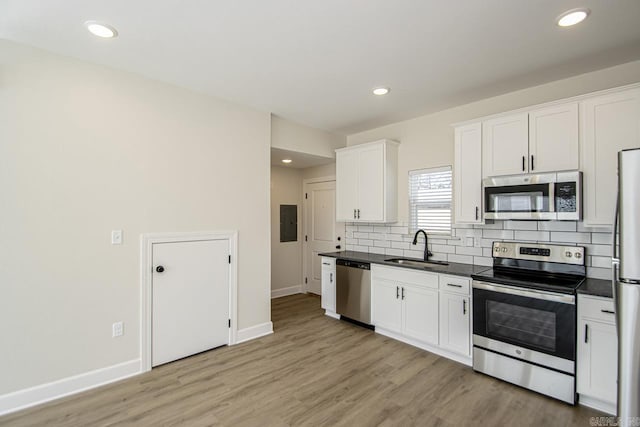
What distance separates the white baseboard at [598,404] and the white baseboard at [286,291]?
430 cm

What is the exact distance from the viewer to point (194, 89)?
3.21 m

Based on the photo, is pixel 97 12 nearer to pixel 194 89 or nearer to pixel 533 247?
pixel 194 89

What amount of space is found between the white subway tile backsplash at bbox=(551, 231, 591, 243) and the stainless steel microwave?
14.1 inches

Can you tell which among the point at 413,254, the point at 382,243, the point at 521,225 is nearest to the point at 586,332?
the point at 521,225

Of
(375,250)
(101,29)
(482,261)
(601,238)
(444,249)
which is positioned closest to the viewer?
(101,29)

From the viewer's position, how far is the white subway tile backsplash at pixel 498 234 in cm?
328

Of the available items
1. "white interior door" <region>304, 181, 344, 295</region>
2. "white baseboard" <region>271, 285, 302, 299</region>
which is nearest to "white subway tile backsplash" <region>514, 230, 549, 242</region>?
"white interior door" <region>304, 181, 344, 295</region>

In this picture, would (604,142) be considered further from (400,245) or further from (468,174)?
(400,245)

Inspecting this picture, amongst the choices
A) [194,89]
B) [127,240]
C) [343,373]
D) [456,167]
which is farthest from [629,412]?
[194,89]

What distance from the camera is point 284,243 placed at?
19.0ft

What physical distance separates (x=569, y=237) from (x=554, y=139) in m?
0.96

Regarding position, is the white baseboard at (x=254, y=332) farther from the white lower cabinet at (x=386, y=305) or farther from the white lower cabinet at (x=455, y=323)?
the white lower cabinet at (x=455, y=323)

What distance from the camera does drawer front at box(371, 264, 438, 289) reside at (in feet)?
10.9

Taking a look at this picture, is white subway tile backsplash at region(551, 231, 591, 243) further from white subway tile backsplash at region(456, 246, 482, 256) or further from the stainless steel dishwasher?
the stainless steel dishwasher
